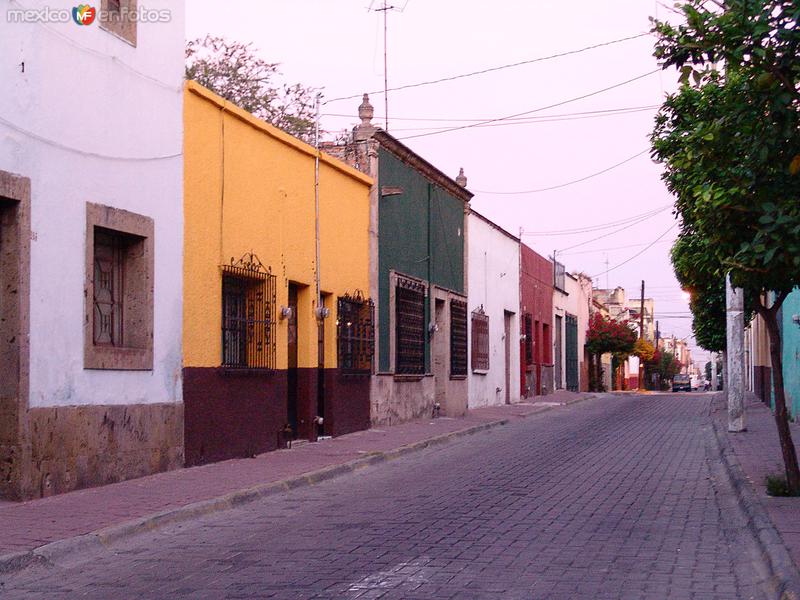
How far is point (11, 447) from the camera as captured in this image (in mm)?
10148

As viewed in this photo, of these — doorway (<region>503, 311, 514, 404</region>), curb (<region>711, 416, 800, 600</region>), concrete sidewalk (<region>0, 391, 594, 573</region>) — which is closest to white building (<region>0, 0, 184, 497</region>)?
concrete sidewalk (<region>0, 391, 594, 573</region>)

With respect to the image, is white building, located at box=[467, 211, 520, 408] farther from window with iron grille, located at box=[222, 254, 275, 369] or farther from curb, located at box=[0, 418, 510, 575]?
curb, located at box=[0, 418, 510, 575]

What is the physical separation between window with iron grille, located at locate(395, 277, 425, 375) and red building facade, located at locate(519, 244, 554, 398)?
44.0 feet

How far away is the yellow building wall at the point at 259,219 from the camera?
13750 millimetres

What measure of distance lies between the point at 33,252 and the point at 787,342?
1991cm

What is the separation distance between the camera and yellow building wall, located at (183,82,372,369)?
13.8 metres

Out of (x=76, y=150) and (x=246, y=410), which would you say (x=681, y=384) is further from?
(x=76, y=150)

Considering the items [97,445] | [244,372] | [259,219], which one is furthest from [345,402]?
[97,445]

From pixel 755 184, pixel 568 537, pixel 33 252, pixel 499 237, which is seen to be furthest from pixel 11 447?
pixel 499 237

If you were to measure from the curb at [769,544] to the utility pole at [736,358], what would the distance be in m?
6.70

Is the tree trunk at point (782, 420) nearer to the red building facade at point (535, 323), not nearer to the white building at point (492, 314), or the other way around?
the white building at point (492, 314)

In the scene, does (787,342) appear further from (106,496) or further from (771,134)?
(106,496)

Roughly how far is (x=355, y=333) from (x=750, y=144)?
11148 mm

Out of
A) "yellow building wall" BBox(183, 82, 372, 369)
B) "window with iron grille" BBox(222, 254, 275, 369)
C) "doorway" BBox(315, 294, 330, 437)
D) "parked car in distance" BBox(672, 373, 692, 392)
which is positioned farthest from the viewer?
"parked car in distance" BBox(672, 373, 692, 392)
